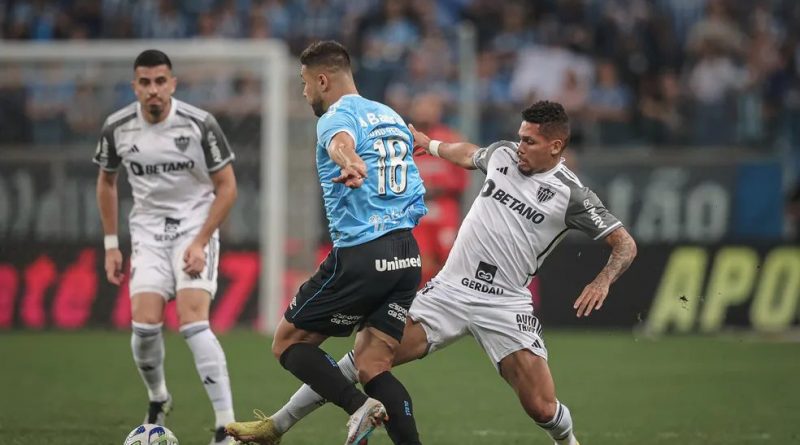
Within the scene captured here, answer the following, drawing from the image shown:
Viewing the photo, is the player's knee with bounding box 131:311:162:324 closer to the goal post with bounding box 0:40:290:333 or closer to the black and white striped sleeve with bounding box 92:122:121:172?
the black and white striped sleeve with bounding box 92:122:121:172

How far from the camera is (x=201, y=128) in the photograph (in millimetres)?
8898

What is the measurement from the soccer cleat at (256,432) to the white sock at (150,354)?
131 cm

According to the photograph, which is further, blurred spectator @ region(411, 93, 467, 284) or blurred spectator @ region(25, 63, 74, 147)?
blurred spectator @ region(411, 93, 467, 284)

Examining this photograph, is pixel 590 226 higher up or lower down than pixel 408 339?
higher up

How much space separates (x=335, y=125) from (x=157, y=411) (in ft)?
9.42

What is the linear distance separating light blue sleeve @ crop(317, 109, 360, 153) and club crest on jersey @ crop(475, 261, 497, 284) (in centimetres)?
121

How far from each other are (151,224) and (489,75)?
10.8 m

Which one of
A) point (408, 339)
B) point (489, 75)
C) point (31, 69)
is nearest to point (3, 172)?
point (31, 69)

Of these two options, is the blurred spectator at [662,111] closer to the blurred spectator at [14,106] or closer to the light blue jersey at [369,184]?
the blurred spectator at [14,106]

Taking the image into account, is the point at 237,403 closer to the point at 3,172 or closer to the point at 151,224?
the point at 151,224

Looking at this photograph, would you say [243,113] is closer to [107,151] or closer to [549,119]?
[107,151]

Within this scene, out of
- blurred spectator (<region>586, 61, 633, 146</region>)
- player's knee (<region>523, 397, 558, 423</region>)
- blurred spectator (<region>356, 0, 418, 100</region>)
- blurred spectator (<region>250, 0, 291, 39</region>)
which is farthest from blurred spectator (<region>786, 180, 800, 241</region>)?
player's knee (<region>523, 397, 558, 423</region>)

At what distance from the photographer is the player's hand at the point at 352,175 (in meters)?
6.46

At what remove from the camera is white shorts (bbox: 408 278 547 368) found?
7734 mm
